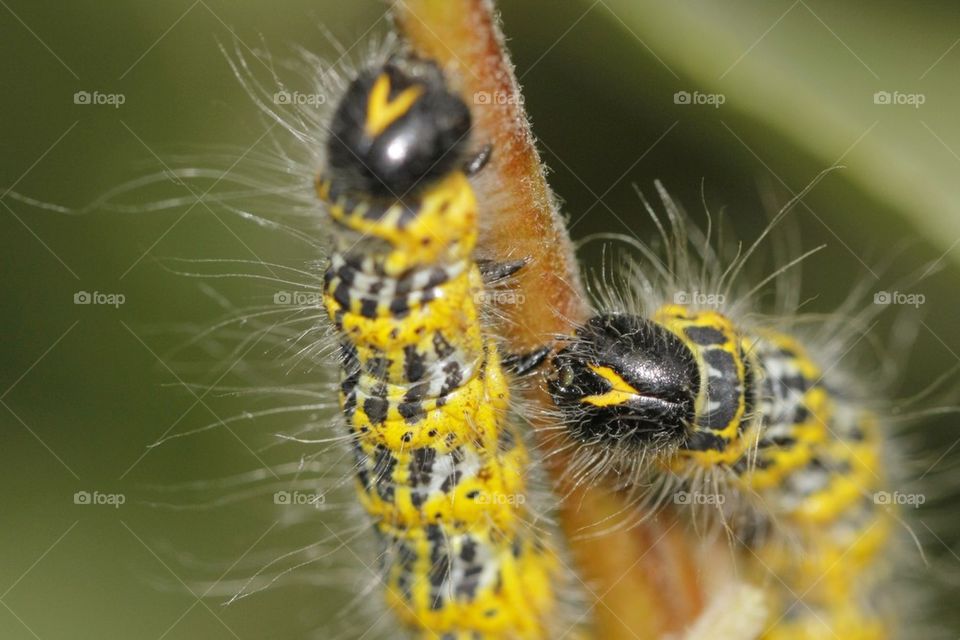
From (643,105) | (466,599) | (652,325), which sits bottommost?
(466,599)

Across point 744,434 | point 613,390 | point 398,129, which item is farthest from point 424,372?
point 744,434

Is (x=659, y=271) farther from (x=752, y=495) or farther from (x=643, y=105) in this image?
(x=752, y=495)

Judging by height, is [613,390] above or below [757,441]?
above

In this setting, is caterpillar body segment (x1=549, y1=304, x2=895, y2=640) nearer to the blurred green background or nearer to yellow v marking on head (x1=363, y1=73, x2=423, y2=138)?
the blurred green background

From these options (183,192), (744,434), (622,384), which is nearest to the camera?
(622,384)

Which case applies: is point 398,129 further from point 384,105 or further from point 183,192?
point 183,192

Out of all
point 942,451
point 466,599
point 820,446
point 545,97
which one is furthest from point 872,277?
point 466,599

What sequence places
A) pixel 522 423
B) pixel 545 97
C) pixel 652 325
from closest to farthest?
1. pixel 652 325
2. pixel 522 423
3. pixel 545 97
